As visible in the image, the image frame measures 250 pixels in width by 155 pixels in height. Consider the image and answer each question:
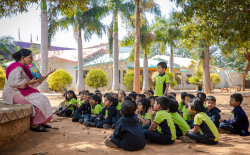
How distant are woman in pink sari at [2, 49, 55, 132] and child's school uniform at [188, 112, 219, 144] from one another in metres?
2.81

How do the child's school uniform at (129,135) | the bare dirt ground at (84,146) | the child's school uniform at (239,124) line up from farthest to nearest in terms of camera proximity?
the child's school uniform at (239,124) → the child's school uniform at (129,135) → the bare dirt ground at (84,146)

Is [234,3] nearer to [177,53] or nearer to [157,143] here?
[157,143]

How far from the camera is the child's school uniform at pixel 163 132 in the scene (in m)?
3.70

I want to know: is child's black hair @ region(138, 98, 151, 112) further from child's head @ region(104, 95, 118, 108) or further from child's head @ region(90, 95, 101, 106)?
child's head @ region(90, 95, 101, 106)

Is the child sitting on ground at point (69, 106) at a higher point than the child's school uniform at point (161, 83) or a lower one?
lower

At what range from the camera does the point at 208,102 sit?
4.80 m

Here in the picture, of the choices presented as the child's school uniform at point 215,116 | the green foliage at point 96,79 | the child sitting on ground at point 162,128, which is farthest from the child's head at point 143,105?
the green foliage at point 96,79

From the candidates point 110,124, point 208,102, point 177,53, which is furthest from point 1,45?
point 177,53

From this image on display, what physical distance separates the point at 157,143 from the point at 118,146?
784 millimetres

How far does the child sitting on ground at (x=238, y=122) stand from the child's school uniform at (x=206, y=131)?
3.53ft

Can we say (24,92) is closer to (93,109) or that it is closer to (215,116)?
(93,109)

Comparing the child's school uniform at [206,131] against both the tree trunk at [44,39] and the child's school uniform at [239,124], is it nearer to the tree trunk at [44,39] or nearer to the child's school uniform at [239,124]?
the child's school uniform at [239,124]

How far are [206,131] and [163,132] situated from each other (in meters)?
0.76

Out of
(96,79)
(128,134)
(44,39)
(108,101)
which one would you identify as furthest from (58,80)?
(128,134)
